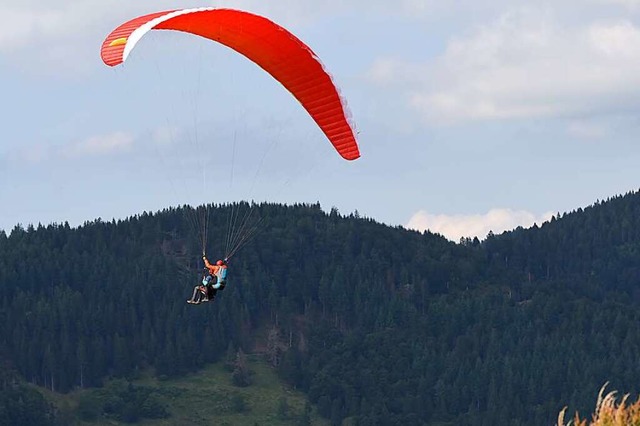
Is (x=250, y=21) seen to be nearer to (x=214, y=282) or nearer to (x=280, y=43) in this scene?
(x=280, y=43)

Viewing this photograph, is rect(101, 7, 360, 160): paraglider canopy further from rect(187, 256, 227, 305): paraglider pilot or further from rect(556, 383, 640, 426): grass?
rect(556, 383, 640, 426): grass

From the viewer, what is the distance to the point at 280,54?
58406 millimetres

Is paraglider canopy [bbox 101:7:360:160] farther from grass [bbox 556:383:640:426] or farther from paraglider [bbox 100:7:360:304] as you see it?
grass [bbox 556:383:640:426]

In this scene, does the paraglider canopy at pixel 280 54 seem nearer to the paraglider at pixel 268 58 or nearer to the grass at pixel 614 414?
the paraglider at pixel 268 58

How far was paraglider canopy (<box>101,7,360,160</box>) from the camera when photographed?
54.4m

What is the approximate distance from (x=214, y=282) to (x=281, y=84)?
8.53 meters

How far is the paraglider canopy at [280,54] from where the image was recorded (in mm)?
54406

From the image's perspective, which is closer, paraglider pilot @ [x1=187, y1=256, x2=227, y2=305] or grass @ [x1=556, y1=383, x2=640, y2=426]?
grass @ [x1=556, y1=383, x2=640, y2=426]

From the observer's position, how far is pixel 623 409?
34.9 metres

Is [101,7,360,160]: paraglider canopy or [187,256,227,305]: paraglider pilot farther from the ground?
[101,7,360,160]: paraglider canopy

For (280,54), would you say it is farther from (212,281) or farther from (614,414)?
(614,414)

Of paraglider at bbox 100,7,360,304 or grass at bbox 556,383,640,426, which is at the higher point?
paraglider at bbox 100,7,360,304

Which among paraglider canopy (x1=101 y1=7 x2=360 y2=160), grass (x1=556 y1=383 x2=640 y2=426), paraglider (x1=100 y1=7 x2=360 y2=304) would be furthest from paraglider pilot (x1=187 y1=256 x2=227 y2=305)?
grass (x1=556 y1=383 x2=640 y2=426)

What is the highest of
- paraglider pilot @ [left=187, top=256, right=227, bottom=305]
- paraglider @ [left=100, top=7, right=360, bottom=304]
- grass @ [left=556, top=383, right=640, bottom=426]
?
paraglider @ [left=100, top=7, right=360, bottom=304]
